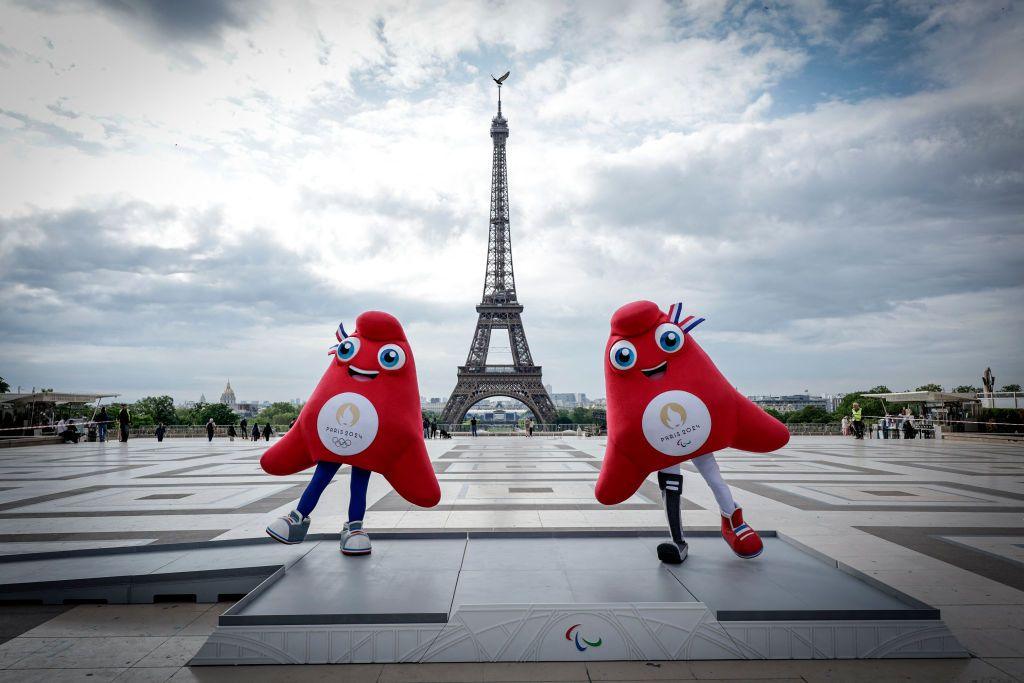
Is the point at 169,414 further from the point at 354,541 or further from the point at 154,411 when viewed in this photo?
the point at 354,541

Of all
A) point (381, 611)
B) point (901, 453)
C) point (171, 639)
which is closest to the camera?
point (381, 611)

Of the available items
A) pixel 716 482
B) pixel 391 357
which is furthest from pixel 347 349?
pixel 716 482

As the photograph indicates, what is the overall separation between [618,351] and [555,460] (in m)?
11.1

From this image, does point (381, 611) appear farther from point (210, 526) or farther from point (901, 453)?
point (901, 453)

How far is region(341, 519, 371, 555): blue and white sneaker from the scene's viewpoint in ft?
15.7

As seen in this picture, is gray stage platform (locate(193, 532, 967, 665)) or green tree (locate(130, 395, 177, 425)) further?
green tree (locate(130, 395, 177, 425))

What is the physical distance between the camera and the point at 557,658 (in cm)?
340

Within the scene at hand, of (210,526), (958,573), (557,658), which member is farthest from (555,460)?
(557,658)

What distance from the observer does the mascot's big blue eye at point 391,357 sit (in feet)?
15.7

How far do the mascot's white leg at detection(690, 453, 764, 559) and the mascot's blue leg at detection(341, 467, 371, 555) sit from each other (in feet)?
9.07

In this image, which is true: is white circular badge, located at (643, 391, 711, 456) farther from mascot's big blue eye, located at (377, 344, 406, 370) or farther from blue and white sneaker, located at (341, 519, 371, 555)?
blue and white sneaker, located at (341, 519, 371, 555)

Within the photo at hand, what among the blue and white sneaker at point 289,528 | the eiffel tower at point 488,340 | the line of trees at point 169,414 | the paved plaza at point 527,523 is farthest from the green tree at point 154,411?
the blue and white sneaker at point 289,528

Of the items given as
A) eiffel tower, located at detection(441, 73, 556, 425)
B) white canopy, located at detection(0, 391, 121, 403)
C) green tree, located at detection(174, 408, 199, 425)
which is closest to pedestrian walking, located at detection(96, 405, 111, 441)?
white canopy, located at detection(0, 391, 121, 403)

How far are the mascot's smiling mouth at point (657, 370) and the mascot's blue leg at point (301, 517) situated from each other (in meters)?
2.66
